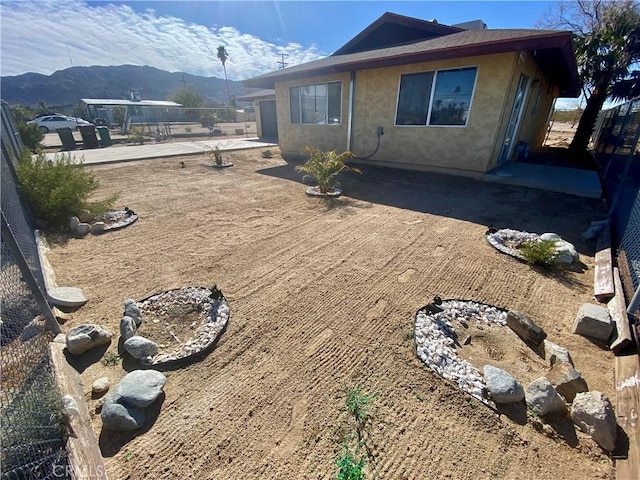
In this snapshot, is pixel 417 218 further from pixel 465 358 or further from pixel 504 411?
pixel 504 411

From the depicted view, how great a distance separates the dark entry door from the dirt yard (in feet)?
45.6

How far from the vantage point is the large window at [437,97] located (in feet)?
22.2

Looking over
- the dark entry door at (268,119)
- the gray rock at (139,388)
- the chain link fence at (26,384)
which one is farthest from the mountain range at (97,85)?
the gray rock at (139,388)

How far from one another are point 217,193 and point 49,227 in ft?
9.81

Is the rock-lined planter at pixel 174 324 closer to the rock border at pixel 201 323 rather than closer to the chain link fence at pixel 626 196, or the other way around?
the rock border at pixel 201 323

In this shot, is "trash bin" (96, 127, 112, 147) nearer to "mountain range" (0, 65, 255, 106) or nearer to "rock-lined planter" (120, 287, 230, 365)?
"rock-lined planter" (120, 287, 230, 365)

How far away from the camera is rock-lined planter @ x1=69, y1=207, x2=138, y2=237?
440 cm

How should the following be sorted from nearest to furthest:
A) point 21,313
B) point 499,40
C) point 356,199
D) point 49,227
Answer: point 21,313, point 49,227, point 499,40, point 356,199

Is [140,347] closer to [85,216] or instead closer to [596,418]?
[596,418]

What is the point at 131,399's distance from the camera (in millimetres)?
1777

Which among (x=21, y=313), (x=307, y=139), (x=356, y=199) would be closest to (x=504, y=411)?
(x=21, y=313)

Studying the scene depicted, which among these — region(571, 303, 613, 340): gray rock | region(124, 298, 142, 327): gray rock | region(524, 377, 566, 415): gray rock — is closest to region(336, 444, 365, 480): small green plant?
region(524, 377, 566, 415): gray rock

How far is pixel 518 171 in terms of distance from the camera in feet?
24.4

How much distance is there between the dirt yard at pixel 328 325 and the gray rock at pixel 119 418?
0.17ft
